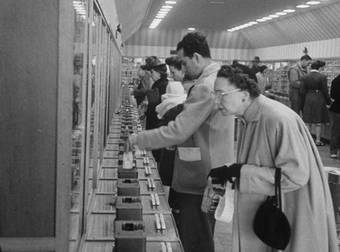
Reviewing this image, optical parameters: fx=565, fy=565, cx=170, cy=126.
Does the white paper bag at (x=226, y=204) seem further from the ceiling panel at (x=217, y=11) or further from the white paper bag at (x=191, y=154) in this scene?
the ceiling panel at (x=217, y=11)

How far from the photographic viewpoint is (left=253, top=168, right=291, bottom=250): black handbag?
294 cm

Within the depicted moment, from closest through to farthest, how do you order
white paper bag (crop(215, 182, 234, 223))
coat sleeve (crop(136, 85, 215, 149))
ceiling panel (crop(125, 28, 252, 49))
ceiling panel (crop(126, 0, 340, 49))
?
white paper bag (crop(215, 182, 234, 223)) → coat sleeve (crop(136, 85, 215, 149)) → ceiling panel (crop(126, 0, 340, 49)) → ceiling panel (crop(125, 28, 252, 49))

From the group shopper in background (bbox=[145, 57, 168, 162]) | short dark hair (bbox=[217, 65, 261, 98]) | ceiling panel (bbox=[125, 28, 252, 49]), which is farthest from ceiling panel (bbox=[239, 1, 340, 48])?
short dark hair (bbox=[217, 65, 261, 98])

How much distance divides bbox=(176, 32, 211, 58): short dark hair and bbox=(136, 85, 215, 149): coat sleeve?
27cm

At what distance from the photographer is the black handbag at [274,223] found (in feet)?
9.66

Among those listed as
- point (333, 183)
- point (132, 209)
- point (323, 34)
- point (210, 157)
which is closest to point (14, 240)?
point (132, 209)

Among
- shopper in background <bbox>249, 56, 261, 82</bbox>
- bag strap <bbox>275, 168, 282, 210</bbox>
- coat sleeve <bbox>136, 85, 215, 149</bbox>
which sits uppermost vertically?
shopper in background <bbox>249, 56, 261, 82</bbox>

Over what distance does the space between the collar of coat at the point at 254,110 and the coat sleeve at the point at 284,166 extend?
121mm

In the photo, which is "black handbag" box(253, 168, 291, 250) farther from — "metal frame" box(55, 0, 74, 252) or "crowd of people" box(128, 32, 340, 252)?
"metal frame" box(55, 0, 74, 252)

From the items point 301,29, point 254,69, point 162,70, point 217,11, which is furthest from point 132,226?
point 301,29

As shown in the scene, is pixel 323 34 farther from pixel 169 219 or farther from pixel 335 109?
pixel 169 219

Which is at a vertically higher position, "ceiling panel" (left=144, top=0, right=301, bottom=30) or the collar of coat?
"ceiling panel" (left=144, top=0, right=301, bottom=30)

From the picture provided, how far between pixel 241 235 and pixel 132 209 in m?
0.71

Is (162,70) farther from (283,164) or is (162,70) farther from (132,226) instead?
(132,226)
